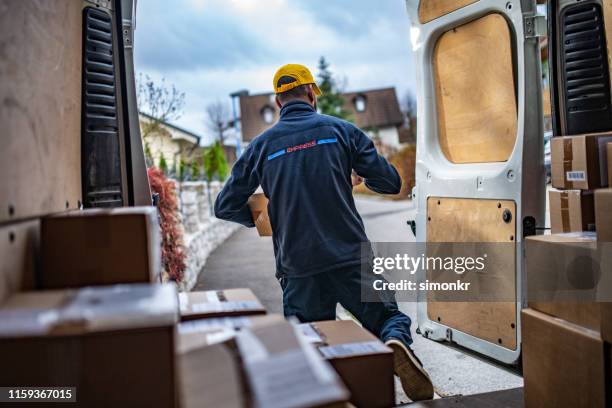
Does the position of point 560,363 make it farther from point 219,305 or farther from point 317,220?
point 219,305

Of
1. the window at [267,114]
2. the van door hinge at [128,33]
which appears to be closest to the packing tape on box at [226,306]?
the van door hinge at [128,33]

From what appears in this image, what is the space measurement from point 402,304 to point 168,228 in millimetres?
2601

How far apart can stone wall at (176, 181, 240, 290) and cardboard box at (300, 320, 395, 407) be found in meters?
4.91

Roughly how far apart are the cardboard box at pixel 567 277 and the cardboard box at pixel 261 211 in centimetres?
145

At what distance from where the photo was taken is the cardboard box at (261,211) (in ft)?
11.4

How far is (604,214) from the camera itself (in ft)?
7.45

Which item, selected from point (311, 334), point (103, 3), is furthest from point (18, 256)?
point (103, 3)

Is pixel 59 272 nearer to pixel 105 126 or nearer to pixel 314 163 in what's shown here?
pixel 105 126

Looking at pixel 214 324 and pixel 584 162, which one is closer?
pixel 214 324

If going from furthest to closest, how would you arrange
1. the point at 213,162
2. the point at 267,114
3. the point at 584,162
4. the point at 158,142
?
the point at 267,114
the point at 213,162
the point at 158,142
the point at 584,162

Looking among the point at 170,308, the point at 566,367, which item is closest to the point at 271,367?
the point at 170,308

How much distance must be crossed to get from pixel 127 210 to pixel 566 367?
1.85 meters

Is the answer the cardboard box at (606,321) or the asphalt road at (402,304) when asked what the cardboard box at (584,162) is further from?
the asphalt road at (402,304)

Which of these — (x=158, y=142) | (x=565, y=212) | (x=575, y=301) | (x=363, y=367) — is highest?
(x=158, y=142)
